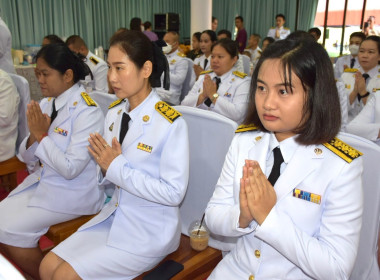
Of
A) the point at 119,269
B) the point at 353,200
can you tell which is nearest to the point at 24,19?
the point at 119,269

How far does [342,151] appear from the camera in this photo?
3.47 feet

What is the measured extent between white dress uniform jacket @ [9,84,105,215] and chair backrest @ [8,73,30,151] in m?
0.69

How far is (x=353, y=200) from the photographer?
3.34 feet

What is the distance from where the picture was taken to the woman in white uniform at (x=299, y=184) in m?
1.00

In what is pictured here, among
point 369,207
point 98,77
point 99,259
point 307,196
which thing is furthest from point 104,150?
point 98,77

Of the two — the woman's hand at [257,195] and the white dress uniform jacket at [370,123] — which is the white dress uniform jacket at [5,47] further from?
the woman's hand at [257,195]

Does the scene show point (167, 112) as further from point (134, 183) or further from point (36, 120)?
point (36, 120)

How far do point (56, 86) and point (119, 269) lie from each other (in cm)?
104

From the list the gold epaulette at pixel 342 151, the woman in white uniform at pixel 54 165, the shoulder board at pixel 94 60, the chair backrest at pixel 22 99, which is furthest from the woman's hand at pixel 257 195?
the shoulder board at pixel 94 60

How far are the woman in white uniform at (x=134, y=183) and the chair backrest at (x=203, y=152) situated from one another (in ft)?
0.46

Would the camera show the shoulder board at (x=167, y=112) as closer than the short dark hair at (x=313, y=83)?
No

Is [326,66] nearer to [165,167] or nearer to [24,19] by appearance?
[165,167]

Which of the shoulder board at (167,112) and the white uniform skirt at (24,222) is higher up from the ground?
the shoulder board at (167,112)

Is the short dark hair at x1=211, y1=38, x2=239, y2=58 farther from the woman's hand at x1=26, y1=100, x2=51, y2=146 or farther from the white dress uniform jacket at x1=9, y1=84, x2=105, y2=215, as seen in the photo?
the woman's hand at x1=26, y1=100, x2=51, y2=146
